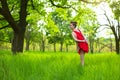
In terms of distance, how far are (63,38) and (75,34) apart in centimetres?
4843

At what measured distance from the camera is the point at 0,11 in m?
14.7

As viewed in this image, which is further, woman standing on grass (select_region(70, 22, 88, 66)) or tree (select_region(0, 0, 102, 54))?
tree (select_region(0, 0, 102, 54))

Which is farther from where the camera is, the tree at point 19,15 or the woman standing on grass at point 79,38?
the tree at point 19,15

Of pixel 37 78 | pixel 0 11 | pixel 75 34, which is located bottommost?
pixel 37 78

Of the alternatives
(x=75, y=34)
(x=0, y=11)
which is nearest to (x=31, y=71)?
(x=75, y=34)

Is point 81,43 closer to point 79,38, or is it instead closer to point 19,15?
point 79,38

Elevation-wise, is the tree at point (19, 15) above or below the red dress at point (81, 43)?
above

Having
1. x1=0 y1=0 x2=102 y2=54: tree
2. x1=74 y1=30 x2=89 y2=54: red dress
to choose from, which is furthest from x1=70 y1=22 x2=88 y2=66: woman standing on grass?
x1=0 y1=0 x2=102 y2=54: tree

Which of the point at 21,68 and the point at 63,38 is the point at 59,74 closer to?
the point at 21,68

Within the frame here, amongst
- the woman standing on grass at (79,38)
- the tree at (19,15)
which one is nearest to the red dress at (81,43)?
the woman standing on grass at (79,38)

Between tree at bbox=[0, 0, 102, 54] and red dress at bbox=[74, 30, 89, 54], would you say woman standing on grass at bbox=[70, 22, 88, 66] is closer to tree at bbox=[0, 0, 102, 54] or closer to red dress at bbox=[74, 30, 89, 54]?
red dress at bbox=[74, 30, 89, 54]

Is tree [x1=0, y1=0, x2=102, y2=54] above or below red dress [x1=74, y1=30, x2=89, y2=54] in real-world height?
above

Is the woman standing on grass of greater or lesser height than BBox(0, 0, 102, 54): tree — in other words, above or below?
below

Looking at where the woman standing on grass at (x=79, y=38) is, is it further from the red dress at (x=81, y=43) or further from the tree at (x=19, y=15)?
the tree at (x=19, y=15)
